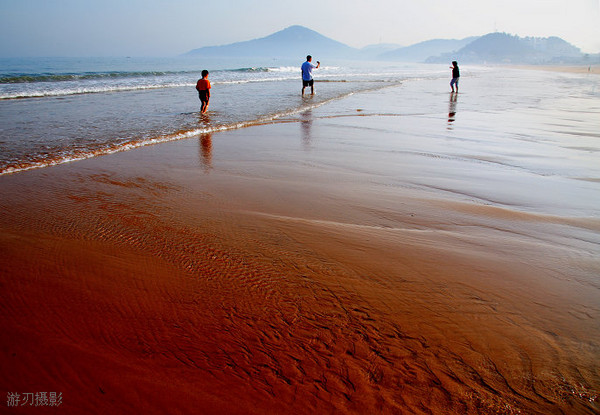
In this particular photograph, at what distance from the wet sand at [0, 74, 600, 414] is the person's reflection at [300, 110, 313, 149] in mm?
2954

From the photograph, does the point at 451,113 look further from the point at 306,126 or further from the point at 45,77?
the point at 45,77

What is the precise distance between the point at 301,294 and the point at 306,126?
800 centimetres

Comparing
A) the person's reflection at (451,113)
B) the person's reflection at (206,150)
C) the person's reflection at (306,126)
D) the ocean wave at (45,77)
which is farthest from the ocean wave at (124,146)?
the ocean wave at (45,77)

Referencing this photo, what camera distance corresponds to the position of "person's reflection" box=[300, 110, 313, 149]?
8000 mm

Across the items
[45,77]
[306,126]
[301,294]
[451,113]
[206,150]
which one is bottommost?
[301,294]

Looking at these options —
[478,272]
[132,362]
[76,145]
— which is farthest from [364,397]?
[76,145]

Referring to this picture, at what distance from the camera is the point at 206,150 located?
7164 millimetres

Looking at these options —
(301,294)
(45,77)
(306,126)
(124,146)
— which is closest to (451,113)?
(306,126)

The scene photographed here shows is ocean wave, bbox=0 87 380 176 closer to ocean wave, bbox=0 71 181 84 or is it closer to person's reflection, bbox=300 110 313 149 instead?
person's reflection, bbox=300 110 313 149

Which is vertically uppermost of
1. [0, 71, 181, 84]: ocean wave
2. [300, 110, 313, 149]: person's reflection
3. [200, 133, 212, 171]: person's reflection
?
[0, 71, 181, 84]: ocean wave

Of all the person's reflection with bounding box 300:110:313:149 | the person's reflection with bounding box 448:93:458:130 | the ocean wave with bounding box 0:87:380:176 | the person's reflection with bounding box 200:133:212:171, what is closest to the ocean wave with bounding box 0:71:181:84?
the ocean wave with bounding box 0:87:380:176

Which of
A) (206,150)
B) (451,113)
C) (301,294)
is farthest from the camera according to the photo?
(451,113)

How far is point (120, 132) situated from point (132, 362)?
7.92 meters

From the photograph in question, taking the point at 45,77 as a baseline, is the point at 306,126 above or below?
below
